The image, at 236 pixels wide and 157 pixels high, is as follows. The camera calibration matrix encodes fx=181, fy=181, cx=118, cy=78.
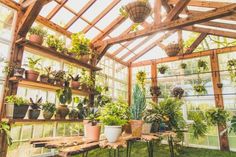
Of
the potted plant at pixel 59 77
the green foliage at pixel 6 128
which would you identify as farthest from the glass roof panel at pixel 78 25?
the green foliage at pixel 6 128

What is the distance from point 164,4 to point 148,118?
11.3ft

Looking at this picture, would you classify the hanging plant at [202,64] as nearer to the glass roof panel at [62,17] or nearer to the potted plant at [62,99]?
the glass roof panel at [62,17]

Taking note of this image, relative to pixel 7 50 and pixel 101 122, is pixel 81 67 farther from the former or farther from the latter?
pixel 101 122

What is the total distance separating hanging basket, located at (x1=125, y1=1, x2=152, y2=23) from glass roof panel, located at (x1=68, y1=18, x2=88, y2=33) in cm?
212

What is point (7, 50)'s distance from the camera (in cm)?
337

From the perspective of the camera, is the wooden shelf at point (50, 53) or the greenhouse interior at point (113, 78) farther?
the wooden shelf at point (50, 53)

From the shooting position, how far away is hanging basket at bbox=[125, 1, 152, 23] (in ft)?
9.36

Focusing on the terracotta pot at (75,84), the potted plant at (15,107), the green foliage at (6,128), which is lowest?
the green foliage at (6,128)

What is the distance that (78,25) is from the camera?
4.80 meters

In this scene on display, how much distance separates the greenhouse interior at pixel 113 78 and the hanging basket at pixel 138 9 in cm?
2

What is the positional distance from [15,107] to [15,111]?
0.22ft

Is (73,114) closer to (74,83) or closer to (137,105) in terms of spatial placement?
(74,83)

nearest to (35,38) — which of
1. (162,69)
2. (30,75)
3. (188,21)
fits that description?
(30,75)

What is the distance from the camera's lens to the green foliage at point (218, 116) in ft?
16.4
